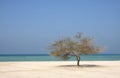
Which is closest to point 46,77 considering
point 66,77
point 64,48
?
point 66,77

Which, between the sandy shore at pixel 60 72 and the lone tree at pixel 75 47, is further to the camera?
the lone tree at pixel 75 47

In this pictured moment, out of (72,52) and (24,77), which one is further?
(72,52)

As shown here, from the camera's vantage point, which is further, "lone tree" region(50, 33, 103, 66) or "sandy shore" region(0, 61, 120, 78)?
"lone tree" region(50, 33, 103, 66)

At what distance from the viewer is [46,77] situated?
23.0 m

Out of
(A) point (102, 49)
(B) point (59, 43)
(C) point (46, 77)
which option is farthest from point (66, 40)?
(C) point (46, 77)

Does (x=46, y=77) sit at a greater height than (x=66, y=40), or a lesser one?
lesser

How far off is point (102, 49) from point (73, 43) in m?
3.71

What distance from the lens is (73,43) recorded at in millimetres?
36719

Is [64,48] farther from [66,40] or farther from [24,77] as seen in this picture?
[24,77]

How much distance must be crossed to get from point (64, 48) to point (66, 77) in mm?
14095

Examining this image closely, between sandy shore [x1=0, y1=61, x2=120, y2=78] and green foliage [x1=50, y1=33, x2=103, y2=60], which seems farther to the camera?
green foliage [x1=50, y1=33, x2=103, y2=60]

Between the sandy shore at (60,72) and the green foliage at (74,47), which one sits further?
the green foliage at (74,47)

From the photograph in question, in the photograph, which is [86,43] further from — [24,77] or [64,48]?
[24,77]

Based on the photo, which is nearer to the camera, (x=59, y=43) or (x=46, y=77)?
(x=46, y=77)
